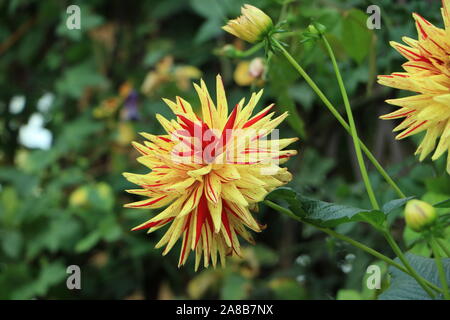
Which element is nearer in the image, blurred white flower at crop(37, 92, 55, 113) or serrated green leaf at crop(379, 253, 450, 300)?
serrated green leaf at crop(379, 253, 450, 300)

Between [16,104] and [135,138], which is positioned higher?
[16,104]

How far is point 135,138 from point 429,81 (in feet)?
3.10

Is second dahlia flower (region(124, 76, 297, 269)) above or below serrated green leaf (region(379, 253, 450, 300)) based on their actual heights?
above

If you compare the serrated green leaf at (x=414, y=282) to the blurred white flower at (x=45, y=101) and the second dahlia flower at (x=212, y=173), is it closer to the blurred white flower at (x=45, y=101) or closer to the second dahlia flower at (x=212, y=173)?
the second dahlia flower at (x=212, y=173)

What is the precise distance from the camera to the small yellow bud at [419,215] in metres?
0.43

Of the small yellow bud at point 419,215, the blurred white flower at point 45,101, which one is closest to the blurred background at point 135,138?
the blurred white flower at point 45,101

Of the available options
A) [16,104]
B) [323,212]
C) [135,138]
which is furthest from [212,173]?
[16,104]

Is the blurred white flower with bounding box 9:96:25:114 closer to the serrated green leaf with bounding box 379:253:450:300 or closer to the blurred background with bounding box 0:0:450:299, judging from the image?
the blurred background with bounding box 0:0:450:299

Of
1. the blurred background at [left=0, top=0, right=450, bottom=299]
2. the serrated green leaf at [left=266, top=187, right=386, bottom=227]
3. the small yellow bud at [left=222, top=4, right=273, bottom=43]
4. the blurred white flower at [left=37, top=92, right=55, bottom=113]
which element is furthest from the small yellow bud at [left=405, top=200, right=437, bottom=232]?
the blurred white flower at [left=37, top=92, right=55, bottom=113]

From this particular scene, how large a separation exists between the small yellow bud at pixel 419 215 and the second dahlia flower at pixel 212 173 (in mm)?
105

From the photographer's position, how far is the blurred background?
1.00 m

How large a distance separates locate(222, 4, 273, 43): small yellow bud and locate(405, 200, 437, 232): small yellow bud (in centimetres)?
21

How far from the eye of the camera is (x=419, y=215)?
43 cm

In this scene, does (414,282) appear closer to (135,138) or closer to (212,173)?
(212,173)
